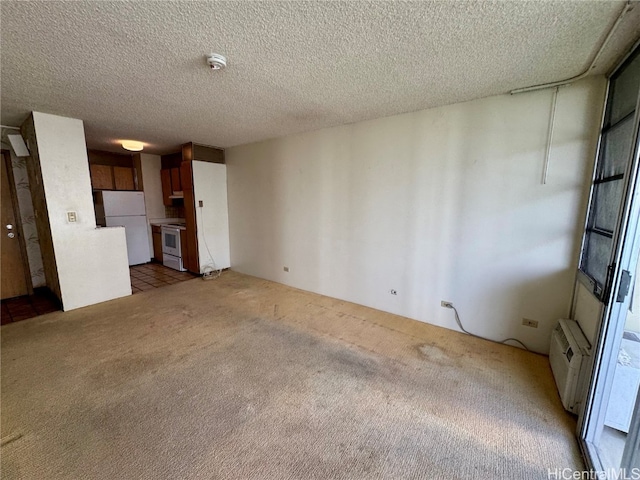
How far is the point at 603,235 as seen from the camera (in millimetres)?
1882

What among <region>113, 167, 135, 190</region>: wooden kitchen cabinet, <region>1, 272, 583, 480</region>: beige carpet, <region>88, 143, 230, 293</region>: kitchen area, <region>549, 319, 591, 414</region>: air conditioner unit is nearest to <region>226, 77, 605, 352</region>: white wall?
<region>549, 319, 591, 414</region>: air conditioner unit

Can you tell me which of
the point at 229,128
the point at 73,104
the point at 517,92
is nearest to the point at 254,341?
the point at 229,128

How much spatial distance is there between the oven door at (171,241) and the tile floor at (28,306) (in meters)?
1.85

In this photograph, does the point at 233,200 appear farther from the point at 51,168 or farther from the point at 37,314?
the point at 37,314

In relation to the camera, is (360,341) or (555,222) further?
(360,341)

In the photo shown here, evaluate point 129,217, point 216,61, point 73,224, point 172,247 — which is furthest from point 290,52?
point 129,217

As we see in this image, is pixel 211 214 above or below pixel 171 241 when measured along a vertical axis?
above

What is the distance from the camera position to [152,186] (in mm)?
5789

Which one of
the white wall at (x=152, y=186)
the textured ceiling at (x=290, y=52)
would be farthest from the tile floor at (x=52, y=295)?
the textured ceiling at (x=290, y=52)

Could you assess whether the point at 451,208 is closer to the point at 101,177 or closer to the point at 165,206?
the point at 165,206

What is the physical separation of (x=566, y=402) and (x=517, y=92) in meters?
2.52

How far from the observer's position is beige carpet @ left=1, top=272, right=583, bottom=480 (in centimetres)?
141

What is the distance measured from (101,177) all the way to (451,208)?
6.21 meters

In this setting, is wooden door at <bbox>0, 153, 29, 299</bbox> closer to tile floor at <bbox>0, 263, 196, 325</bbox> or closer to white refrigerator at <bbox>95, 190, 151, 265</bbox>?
tile floor at <bbox>0, 263, 196, 325</bbox>
